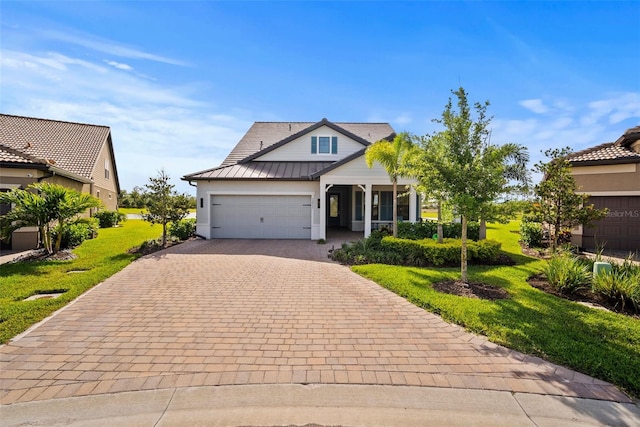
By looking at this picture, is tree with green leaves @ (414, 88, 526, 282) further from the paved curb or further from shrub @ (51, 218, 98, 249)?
shrub @ (51, 218, 98, 249)

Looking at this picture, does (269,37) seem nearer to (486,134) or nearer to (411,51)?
(411,51)

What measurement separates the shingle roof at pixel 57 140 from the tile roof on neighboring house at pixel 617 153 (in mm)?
26337

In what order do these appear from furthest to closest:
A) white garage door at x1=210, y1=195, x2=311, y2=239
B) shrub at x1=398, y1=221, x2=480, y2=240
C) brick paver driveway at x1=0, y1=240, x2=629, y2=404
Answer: white garage door at x1=210, y1=195, x2=311, y2=239, shrub at x1=398, y1=221, x2=480, y2=240, brick paver driveway at x1=0, y1=240, x2=629, y2=404

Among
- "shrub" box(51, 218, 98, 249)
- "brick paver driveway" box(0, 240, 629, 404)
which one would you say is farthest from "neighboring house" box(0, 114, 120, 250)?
"brick paver driveway" box(0, 240, 629, 404)

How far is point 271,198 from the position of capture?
52.3ft

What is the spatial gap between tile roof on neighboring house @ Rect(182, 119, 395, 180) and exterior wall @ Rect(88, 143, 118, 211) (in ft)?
32.7

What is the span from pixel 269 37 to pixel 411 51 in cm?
507

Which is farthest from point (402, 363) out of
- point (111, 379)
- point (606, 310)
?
point (606, 310)

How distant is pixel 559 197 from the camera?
9.59m

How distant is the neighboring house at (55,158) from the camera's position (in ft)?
39.8

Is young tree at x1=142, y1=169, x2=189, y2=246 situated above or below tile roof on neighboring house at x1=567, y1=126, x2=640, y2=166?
below

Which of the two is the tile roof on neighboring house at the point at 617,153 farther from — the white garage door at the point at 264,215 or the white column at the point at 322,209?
the white garage door at the point at 264,215

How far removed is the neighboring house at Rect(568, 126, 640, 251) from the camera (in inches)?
468

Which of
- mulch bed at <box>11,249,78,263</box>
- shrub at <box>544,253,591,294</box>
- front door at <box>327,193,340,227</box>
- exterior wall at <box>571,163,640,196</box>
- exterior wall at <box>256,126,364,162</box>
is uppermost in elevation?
exterior wall at <box>256,126,364,162</box>
